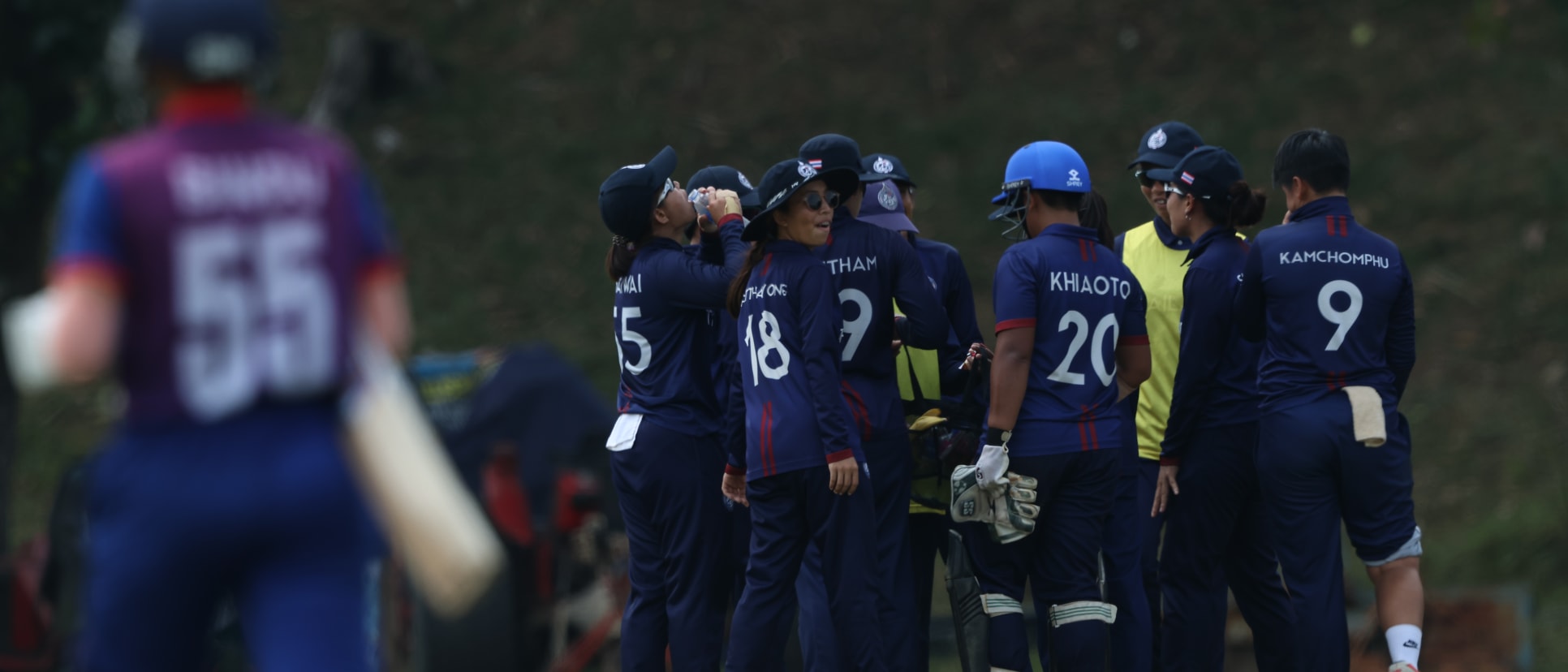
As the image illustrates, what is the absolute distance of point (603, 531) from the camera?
10188 mm

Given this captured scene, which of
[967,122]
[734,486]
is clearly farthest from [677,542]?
[967,122]

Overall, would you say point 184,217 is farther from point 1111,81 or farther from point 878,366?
point 1111,81

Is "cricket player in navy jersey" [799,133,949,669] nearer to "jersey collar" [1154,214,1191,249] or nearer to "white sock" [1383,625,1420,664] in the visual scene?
"jersey collar" [1154,214,1191,249]

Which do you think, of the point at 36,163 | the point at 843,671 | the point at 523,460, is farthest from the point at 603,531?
the point at 36,163

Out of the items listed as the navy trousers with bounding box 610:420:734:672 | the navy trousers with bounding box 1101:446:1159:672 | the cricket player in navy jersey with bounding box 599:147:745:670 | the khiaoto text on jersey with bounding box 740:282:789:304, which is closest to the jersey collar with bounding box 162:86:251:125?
the khiaoto text on jersey with bounding box 740:282:789:304

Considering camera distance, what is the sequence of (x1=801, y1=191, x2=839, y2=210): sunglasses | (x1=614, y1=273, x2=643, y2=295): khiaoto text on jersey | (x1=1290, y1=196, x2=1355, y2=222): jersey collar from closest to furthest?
1. (x1=801, y1=191, x2=839, y2=210): sunglasses
2. (x1=1290, y1=196, x2=1355, y2=222): jersey collar
3. (x1=614, y1=273, x2=643, y2=295): khiaoto text on jersey

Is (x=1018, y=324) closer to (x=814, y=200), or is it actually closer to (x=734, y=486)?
(x=814, y=200)

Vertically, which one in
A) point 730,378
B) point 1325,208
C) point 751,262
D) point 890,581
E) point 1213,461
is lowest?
point 890,581

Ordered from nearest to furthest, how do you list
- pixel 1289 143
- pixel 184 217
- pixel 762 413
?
pixel 184 217, pixel 762 413, pixel 1289 143

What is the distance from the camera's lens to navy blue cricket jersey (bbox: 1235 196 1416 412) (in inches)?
262

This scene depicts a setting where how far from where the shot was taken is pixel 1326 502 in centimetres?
669

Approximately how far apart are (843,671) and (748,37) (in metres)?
12.7

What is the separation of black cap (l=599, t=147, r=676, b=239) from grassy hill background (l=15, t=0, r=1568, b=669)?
7.85 metres

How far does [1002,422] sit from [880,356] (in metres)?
0.60
